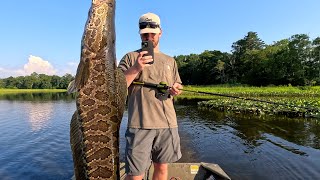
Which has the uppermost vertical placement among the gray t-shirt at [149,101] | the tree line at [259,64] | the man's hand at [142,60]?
the tree line at [259,64]

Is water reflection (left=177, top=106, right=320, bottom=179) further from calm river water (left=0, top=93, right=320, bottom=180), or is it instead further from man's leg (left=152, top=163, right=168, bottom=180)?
man's leg (left=152, top=163, right=168, bottom=180)

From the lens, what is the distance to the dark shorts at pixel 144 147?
4477 mm

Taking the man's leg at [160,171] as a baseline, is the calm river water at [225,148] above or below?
below

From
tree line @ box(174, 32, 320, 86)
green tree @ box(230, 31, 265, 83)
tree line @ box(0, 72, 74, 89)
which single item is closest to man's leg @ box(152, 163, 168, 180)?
tree line @ box(174, 32, 320, 86)

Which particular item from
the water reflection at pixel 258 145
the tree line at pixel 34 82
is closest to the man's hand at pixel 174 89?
the water reflection at pixel 258 145

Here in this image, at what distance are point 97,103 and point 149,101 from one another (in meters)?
1.90

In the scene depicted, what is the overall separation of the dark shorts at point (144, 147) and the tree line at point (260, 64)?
87.3 metres

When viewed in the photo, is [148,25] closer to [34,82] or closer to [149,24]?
[149,24]

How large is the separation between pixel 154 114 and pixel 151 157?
0.79m

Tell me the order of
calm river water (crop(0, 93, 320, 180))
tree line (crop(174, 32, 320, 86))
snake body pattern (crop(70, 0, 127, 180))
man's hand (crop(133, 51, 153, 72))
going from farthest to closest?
1. tree line (crop(174, 32, 320, 86))
2. calm river water (crop(0, 93, 320, 180))
3. man's hand (crop(133, 51, 153, 72))
4. snake body pattern (crop(70, 0, 127, 180))

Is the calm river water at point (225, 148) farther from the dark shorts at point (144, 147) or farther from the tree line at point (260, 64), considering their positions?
the tree line at point (260, 64)

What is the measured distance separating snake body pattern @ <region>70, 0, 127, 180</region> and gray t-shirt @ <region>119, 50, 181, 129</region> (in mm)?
1571

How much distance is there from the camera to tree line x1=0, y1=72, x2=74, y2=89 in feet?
574

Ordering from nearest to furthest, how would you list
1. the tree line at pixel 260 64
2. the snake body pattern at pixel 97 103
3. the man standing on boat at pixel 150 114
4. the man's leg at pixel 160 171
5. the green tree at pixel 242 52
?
the snake body pattern at pixel 97 103
the man standing on boat at pixel 150 114
the man's leg at pixel 160 171
the tree line at pixel 260 64
the green tree at pixel 242 52
